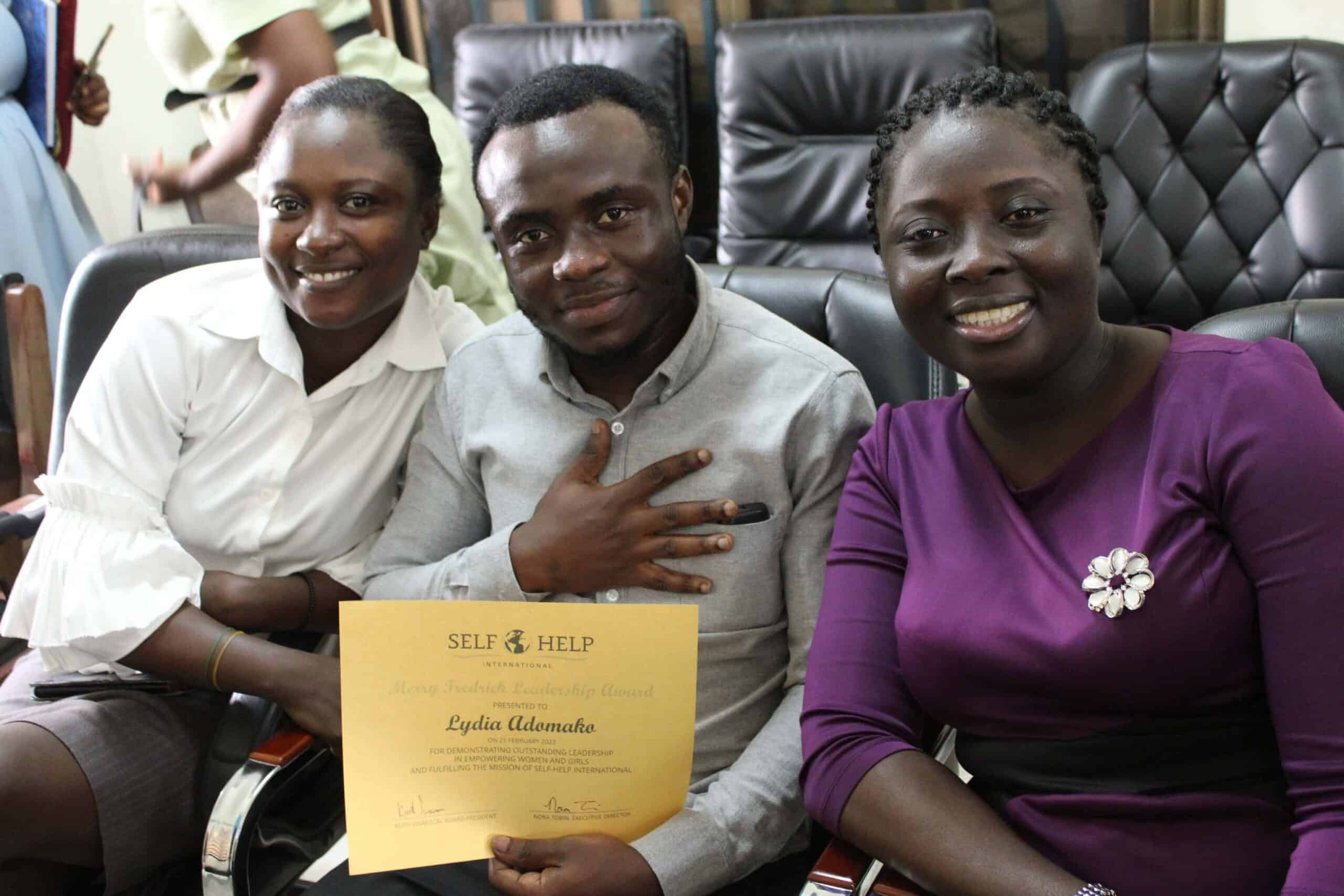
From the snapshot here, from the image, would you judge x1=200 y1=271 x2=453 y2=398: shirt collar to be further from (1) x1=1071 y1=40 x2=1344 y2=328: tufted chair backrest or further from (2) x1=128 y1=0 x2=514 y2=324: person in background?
(1) x1=1071 y1=40 x2=1344 y2=328: tufted chair backrest

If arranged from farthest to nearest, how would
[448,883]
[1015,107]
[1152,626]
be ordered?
[448,883] < [1015,107] < [1152,626]

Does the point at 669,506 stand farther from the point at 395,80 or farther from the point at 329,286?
the point at 395,80

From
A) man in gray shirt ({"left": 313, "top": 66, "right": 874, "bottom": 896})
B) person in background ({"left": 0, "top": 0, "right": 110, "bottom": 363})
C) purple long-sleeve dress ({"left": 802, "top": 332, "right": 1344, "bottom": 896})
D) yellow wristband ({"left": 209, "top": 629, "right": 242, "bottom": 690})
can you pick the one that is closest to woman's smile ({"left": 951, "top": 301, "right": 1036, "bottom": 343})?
purple long-sleeve dress ({"left": 802, "top": 332, "right": 1344, "bottom": 896})

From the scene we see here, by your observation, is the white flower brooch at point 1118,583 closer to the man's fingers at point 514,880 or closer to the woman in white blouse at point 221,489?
the man's fingers at point 514,880

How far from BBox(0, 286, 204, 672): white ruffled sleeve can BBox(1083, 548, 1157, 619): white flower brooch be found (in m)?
1.00

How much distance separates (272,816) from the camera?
1.37 metres

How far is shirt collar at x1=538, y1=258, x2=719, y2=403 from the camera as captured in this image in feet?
4.29

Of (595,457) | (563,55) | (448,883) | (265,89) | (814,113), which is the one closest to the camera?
(448,883)

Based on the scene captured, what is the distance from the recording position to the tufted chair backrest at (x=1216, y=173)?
7.75 ft

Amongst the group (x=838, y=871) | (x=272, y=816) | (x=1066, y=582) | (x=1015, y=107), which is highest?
(x=1015, y=107)

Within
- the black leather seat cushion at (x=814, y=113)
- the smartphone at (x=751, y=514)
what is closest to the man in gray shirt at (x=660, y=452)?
the smartphone at (x=751, y=514)

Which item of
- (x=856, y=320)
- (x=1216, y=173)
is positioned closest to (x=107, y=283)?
(x=856, y=320)

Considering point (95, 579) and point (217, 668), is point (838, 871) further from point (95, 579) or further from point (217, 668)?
point (95, 579)
